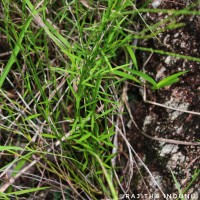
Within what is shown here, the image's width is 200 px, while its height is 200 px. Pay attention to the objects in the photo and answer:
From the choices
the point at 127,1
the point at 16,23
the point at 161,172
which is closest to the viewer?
the point at 127,1

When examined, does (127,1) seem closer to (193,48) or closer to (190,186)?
(193,48)

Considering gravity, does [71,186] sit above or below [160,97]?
below

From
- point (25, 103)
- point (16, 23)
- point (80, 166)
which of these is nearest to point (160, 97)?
point (80, 166)
